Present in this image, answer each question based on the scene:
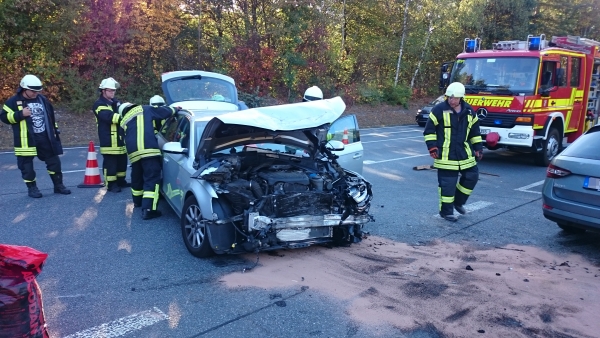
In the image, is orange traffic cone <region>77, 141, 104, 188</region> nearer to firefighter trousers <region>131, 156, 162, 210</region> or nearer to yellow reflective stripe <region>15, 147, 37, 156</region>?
yellow reflective stripe <region>15, 147, 37, 156</region>

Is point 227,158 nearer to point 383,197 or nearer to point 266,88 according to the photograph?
point 383,197

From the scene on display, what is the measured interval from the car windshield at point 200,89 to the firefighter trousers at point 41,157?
2.29 meters

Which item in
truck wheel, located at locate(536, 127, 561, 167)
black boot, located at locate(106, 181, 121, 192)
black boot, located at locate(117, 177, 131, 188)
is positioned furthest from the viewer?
truck wheel, located at locate(536, 127, 561, 167)

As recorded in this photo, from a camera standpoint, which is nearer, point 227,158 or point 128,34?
point 227,158

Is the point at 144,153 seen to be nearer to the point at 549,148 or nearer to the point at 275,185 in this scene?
the point at 275,185

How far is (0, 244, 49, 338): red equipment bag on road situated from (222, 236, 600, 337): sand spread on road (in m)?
1.81

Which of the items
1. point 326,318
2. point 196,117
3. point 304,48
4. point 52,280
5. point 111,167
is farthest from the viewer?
point 304,48

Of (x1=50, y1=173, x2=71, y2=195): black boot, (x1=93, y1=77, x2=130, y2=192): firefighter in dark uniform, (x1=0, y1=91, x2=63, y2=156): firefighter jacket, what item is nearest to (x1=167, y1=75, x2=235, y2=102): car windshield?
(x1=93, y1=77, x2=130, y2=192): firefighter in dark uniform

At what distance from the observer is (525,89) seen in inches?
426

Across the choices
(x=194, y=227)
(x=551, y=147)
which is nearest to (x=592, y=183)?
(x=194, y=227)

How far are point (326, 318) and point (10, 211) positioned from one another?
16.3ft

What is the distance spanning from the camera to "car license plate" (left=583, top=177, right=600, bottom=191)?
5.46m

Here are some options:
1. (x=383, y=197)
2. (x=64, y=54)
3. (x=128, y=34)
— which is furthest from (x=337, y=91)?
(x=383, y=197)

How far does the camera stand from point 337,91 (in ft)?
88.5
